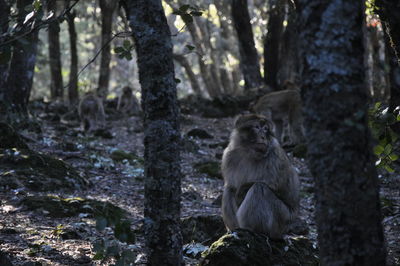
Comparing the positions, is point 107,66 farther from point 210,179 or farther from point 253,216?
point 253,216

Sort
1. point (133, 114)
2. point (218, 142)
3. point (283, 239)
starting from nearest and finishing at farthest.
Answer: point (283, 239), point (218, 142), point (133, 114)

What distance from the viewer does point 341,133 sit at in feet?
8.64

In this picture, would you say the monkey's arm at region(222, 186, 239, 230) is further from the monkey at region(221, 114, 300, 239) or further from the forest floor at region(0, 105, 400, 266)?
the forest floor at region(0, 105, 400, 266)

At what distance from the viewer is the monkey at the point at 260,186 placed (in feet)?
19.6

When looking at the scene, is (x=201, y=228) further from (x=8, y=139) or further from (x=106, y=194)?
(x=8, y=139)

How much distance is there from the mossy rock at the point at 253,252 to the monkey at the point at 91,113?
10270 mm

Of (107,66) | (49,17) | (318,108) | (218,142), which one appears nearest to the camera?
(318,108)

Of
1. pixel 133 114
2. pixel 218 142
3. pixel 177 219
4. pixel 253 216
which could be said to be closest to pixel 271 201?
pixel 253 216

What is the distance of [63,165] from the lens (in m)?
8.42

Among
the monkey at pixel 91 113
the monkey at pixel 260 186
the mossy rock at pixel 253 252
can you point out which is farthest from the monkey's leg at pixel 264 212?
the monkey at pixel 91 113

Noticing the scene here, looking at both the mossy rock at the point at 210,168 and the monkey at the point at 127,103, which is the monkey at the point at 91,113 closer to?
the monkey at the point at 127,103

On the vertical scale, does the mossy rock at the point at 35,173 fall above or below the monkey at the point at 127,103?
below

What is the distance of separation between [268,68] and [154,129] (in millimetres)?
15281

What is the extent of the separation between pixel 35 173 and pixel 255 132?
139 inches
